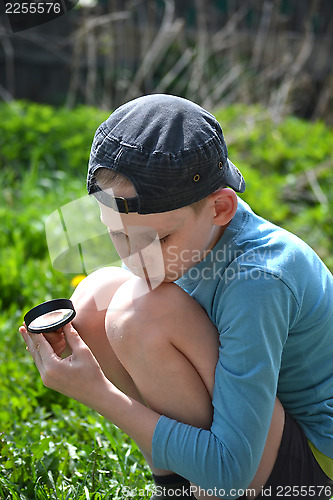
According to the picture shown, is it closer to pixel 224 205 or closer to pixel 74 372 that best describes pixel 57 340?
pixel 74 372

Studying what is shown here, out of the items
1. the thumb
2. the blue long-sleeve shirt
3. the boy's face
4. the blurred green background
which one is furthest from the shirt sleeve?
the blurred green background

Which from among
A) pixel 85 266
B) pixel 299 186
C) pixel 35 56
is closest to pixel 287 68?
pixel 299 186

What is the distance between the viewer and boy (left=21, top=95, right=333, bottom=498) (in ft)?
A: 4.00

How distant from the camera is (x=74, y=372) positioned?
135 centimetres

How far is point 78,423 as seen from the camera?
6.18 ft

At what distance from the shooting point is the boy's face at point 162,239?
50.2 inches

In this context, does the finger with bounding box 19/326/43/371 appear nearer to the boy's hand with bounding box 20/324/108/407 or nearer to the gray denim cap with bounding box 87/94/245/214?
the boy's hand with bounding box 20/324/108/407

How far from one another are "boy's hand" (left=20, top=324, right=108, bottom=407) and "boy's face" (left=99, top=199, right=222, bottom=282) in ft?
0.73

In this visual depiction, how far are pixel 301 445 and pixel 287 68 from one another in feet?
17.0

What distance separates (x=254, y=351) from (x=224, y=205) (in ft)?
1.06

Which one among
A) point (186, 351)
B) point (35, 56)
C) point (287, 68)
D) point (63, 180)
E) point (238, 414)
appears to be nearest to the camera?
point (238, 414)

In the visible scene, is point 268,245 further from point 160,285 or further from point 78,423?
point 78,423

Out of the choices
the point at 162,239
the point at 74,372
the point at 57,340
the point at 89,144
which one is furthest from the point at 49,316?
the point at 89,144

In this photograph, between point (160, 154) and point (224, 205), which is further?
point (224, 205)
